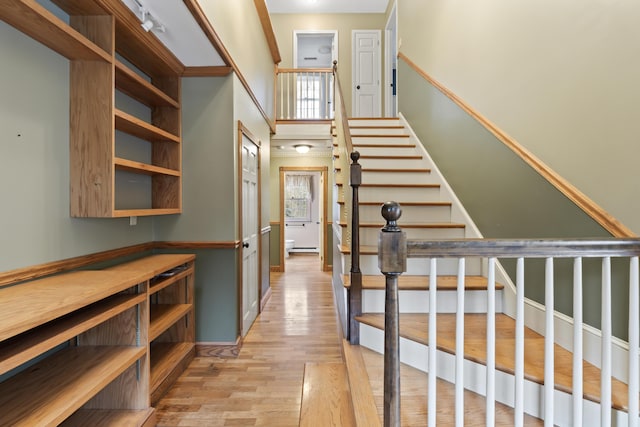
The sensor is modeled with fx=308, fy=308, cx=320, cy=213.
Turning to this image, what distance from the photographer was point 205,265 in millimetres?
2639

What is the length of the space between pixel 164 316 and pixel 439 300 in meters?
1.87

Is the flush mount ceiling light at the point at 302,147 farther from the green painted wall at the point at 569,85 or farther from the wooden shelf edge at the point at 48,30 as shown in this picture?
the wooden shelf edge at the point at 48,30

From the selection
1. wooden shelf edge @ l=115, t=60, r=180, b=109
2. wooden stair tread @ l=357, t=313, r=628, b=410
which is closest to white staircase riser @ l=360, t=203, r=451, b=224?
wooden stair tread @ l=357, t=313, r=628, b=410

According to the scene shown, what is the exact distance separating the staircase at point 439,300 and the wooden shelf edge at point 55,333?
127 centimetres

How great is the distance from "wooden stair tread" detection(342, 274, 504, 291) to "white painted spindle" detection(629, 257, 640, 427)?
86 centimetres

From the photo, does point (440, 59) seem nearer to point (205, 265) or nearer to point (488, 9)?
point (488, 9)

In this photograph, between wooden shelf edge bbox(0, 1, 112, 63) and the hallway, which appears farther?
the hallway

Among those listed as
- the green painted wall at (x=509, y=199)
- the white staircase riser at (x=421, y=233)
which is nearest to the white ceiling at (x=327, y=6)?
the green painted wall at (x=509, y=199)

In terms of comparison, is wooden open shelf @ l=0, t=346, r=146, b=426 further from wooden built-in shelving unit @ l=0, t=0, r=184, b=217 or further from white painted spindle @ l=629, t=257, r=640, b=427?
white painted spindle @ l=629, t=257, r=640, b=427

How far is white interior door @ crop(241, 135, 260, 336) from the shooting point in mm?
2986

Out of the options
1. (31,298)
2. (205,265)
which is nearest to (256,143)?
(205,265)

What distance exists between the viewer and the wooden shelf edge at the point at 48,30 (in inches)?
48.1

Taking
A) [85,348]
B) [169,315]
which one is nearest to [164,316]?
[169,315]

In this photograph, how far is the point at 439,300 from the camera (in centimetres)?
195
